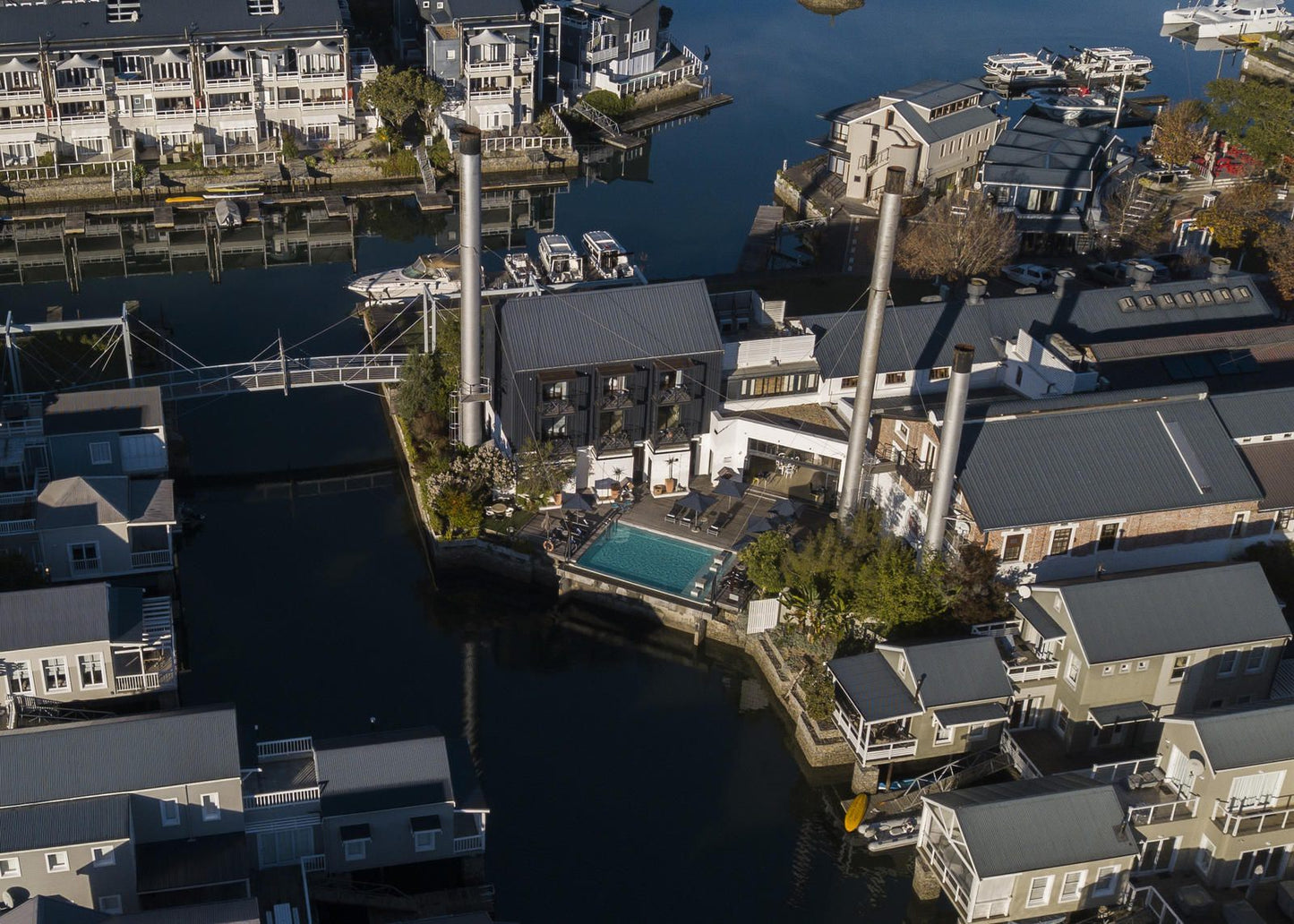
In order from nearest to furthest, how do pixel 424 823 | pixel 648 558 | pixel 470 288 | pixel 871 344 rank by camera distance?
pixel 424 823 → pixel 871 344 → pixel 648 558 → pixel 470 288

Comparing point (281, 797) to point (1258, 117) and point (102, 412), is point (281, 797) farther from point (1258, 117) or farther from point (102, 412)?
point (1258, 117)

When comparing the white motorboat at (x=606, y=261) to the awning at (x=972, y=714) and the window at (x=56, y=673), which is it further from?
the window at (x=56, y=673)

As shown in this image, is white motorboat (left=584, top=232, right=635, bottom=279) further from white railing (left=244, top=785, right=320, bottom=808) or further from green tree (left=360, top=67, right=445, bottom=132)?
white railing (left=244, top=785, right=320, bottom=808)

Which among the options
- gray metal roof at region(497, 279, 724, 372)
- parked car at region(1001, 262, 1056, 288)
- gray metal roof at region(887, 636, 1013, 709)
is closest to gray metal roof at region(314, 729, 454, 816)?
gray metal roof at region(887, 636, 1013, 709)

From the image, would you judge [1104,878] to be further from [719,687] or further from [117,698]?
[117,698]

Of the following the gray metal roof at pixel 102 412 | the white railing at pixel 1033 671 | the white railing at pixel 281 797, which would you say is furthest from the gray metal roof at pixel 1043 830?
the gray metal roof at pixel 102 412

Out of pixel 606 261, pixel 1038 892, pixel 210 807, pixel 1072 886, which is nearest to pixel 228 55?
pixel 606 261

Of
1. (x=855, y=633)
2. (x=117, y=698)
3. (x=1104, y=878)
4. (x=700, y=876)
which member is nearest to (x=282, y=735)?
(x=117, y=698)
